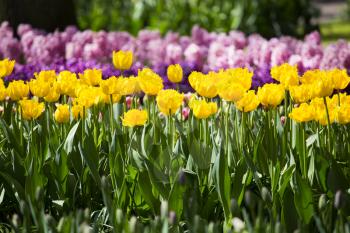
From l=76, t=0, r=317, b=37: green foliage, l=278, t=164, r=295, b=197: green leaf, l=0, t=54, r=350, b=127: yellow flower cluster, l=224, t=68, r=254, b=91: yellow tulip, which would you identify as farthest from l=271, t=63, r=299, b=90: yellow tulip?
→ l=76, t=0, r=317, b=37: green foliage

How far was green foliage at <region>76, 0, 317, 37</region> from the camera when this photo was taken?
10.7 meters

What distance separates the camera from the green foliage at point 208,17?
10711 millimetres

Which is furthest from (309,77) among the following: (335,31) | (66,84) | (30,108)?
(335,31)

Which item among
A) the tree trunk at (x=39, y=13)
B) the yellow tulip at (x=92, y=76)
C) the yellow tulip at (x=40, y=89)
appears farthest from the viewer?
the tree trunk at (x=39, y=13)

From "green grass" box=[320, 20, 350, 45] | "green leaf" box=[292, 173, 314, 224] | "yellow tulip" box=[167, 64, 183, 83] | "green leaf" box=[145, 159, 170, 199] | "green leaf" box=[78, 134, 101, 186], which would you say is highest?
"yellow tulip" box=[167, 64, 183, 83]

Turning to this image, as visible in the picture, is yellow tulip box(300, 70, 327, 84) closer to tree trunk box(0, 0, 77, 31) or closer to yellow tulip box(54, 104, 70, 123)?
yellow tulip box(54, 104, 70, 123)

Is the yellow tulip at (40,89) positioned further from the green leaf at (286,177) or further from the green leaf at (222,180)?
the green leaf at (286,177)

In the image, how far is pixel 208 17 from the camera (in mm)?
10719

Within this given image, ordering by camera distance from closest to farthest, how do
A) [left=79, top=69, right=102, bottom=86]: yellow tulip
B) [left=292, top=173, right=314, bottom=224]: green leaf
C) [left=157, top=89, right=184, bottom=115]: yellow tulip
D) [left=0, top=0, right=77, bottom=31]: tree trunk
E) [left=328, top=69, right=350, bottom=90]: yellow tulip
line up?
[left=292, top=173, right=314, bottom=224]: green leaf < [left=157, top=89, right=184, bottom=115]: yellow tulip < [left=328, top=69, right=350, bottom=90]: yellow tulip < [left=79, top=69, right=102, bottom=86]: yellow tulip < [left=0, top=0, right=77, bottom=31]: tree trunk

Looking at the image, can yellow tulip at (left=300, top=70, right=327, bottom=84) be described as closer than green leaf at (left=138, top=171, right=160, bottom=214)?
No

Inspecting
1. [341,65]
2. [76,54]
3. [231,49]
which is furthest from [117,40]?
[341,65]

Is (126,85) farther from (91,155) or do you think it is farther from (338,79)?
(338,79)

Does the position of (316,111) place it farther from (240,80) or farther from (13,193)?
(13,193)

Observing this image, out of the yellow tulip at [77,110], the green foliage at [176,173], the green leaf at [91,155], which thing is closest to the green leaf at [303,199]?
the green foliage at [176,173]
